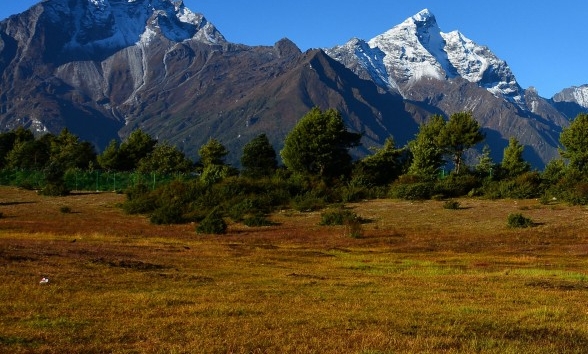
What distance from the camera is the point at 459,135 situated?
338ft

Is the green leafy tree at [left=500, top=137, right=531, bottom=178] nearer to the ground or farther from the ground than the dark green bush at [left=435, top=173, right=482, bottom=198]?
farther from the ground

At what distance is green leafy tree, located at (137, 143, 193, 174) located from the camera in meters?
125

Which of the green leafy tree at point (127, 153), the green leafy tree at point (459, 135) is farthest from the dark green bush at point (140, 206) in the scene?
the green leafy tree at point (127, 153)

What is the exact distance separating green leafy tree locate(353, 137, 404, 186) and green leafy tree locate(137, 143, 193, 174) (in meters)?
39.9

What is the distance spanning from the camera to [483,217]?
67188mm

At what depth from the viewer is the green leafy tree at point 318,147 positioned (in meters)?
101

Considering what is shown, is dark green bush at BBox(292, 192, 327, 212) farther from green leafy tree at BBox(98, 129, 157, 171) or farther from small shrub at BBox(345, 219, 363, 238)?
green leafy tree at BBox(98, 129, 157, 171)

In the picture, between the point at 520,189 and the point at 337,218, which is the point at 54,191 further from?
the point at 520,189

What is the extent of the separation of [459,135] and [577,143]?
17.9 meters

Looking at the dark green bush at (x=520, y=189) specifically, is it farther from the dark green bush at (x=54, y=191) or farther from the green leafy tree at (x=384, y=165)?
the dark green bush at (x=54, y=191)

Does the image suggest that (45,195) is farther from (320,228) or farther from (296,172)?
(320,228)

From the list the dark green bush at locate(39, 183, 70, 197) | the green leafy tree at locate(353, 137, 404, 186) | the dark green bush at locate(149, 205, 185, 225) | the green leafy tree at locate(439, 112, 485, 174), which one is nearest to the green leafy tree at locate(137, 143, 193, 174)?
the dark green bush at locate(39, 183, 70, 197)

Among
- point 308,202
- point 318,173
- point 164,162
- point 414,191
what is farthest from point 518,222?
point 164,162

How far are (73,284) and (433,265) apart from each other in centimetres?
2282
